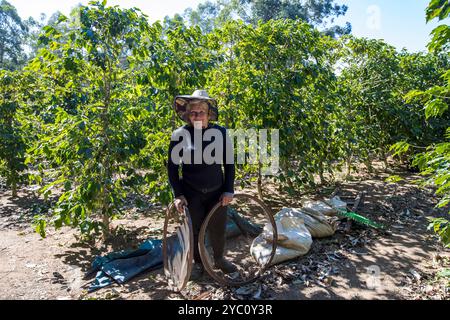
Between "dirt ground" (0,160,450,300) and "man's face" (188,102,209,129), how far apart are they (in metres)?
1.67

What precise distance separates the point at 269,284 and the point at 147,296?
1257 millimetres

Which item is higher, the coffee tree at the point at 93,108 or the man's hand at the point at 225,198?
the coffee tree at the point at 93,108

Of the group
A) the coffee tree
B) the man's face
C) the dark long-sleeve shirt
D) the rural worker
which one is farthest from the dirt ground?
the man's face

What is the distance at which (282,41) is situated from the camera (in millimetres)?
5160

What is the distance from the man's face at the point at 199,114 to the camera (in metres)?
3.17

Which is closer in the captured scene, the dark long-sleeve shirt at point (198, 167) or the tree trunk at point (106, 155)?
the dark long-sleeve shirt at point (198, 167)

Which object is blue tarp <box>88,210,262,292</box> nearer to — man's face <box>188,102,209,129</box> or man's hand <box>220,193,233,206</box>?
man's hand <box>220,193,233,206</box>

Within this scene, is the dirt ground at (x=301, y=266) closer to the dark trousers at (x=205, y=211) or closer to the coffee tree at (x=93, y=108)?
the dark trousers at (x=205, y=211)

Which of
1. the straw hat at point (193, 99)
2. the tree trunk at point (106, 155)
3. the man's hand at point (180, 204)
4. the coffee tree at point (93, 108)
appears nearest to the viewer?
the man's hand at point (180, 204)

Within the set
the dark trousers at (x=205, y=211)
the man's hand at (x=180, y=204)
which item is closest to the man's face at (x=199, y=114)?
the dark trousers at (x=205, y=211)

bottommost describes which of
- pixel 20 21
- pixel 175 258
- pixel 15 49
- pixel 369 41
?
pixel 175 258
